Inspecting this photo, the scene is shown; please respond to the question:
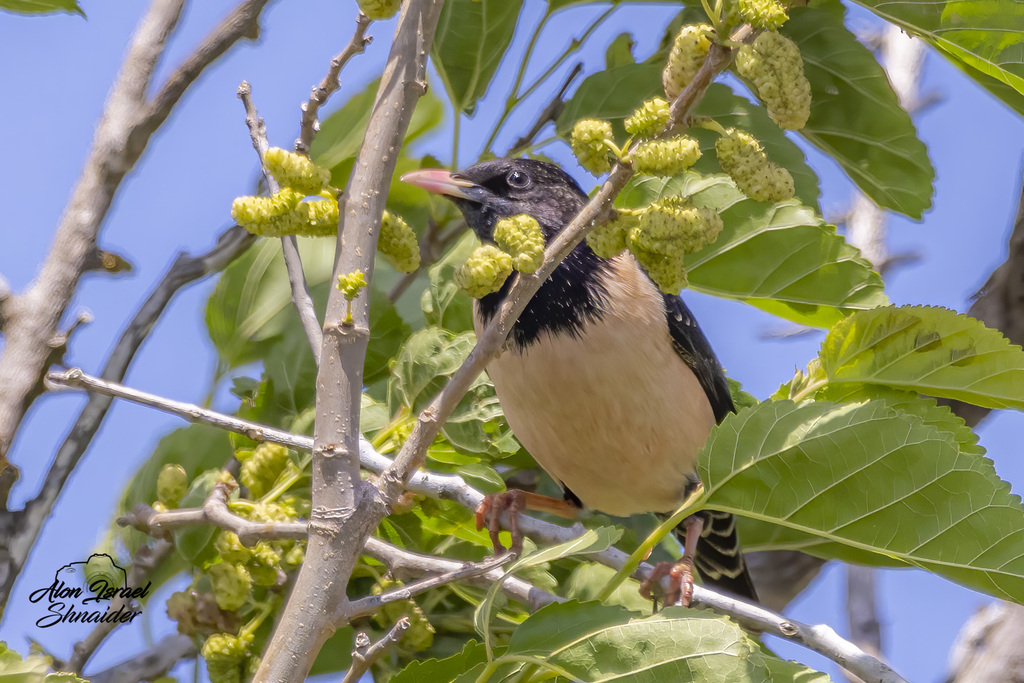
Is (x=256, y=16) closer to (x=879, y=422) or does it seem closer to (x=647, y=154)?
(x=647, y=154)

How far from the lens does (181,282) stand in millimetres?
2965

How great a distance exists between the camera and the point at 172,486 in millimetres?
2959

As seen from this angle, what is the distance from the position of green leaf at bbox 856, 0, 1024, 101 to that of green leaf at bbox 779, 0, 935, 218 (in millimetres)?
1031

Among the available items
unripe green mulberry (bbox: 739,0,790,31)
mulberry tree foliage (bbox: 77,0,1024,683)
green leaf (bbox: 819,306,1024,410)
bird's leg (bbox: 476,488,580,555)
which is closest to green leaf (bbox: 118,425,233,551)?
mulberry tree foliage (bbox: 77,0,1024,683)

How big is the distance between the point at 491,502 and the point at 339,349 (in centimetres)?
155

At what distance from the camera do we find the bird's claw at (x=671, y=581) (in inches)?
122

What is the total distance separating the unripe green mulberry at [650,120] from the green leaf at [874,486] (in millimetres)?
721

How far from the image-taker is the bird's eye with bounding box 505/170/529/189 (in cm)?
356

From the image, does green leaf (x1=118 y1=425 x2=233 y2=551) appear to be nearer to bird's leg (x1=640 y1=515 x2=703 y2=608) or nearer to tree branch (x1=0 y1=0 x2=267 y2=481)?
tree branch (x1=0 y1=0 x2=267 y2=481)

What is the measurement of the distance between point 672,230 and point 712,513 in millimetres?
2435

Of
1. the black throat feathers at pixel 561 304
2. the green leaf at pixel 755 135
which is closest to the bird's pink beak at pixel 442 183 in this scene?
the black throat feathers at pixel 561 304

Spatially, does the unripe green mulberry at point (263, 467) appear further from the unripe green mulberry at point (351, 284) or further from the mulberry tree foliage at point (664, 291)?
the unripe green mulberry at point (351, 284)

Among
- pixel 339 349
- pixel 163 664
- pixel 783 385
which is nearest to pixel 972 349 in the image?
pixel 783 385

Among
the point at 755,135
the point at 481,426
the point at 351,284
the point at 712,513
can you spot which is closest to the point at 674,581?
the point at 712,513
